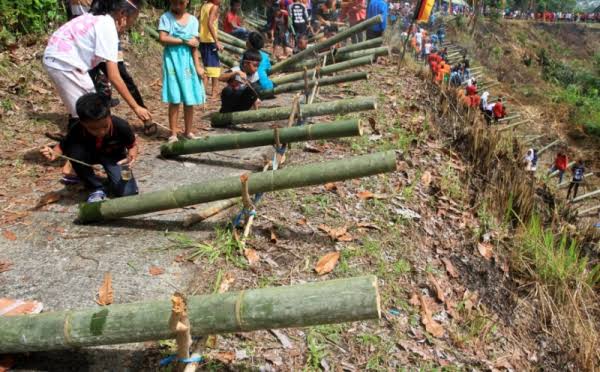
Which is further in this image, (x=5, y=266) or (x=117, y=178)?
(x=117, y=178)

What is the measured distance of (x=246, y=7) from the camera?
696 inches

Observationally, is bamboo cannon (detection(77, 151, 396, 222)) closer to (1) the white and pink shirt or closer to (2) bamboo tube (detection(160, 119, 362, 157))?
(2) bamboo tube (detection(160, 119, 362, 157))

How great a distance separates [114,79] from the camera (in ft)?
12.7

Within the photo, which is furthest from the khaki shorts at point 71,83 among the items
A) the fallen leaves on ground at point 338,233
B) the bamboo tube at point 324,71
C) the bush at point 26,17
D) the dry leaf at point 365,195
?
the bamboo tube at point 324,71

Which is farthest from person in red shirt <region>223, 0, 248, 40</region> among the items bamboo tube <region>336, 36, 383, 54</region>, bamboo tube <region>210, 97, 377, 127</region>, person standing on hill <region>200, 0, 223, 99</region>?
bamboo tube <region>210, 97, 377, 127</region>

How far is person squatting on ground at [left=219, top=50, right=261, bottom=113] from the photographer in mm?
6246

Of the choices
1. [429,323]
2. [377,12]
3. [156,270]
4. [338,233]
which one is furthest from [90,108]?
[377,12]

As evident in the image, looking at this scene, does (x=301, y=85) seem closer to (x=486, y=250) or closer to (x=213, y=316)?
(x=486, y=250)

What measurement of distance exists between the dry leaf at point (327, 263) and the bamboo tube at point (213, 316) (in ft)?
4.16

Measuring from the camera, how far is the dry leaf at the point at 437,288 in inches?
140

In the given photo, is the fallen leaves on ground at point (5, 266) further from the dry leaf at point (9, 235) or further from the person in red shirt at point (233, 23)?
the person in red shirt at point (233, 23)

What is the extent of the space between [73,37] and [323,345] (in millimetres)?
3417

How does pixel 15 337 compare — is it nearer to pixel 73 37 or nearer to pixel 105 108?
pixel 105 108

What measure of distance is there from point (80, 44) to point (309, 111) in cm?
295
